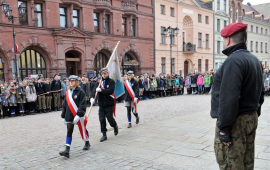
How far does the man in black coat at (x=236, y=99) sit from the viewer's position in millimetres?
2650

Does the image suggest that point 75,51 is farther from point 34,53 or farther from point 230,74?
point 230,74

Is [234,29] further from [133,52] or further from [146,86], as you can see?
[133,52]

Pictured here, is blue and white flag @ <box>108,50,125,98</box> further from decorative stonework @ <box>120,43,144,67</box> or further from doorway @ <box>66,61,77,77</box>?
decorative stonework @ <box>120,43,144,67</box>

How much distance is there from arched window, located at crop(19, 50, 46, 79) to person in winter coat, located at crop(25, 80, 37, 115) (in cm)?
797

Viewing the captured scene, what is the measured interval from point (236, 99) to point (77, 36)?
21.3m

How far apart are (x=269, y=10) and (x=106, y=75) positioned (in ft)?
210

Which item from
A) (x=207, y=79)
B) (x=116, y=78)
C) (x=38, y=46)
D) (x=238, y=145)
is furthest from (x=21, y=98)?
(x=207, y=79)

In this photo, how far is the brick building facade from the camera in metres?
19.7

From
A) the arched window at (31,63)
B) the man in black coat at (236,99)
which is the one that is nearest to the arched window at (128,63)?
the arched window at (31,63)

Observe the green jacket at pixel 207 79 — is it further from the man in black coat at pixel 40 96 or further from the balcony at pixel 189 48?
the balcony at pixel 189 48

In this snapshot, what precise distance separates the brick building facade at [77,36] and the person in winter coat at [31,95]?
6.95m

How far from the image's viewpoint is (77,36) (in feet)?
73.6

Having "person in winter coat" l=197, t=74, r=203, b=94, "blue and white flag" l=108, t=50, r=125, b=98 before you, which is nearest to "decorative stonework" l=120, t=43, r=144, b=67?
"person in winter coat" l=197, t=74, r=203, b=94

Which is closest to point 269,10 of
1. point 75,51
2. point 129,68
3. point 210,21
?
point 210,21
